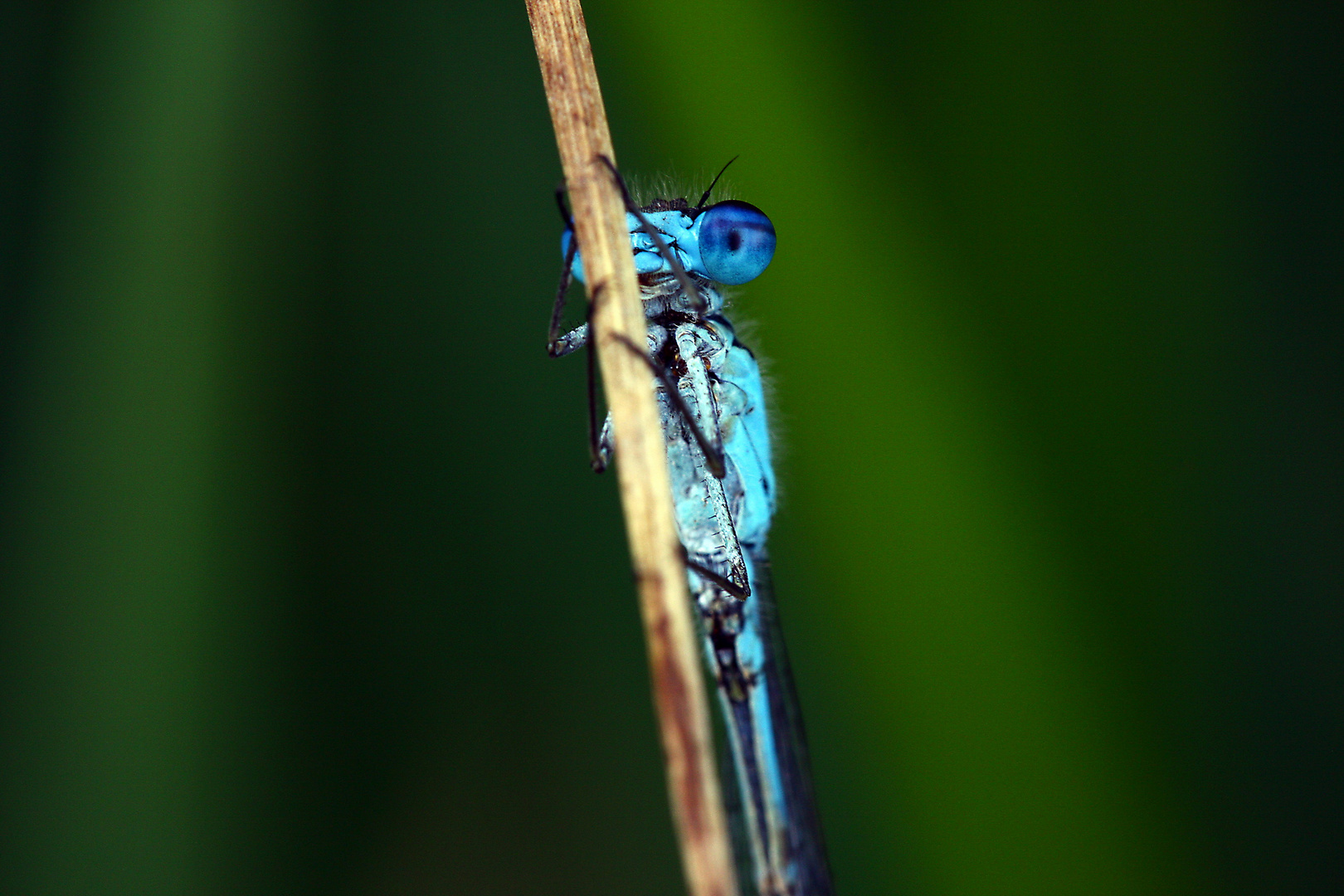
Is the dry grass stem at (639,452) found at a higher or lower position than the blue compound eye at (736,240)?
lower

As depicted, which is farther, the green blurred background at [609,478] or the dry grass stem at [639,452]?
the green blurred background at [609,478]

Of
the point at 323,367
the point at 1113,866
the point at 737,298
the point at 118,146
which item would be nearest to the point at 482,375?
the point at 323,367

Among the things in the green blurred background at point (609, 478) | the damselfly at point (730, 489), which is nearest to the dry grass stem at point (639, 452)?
the damselfly at point (730, 489)

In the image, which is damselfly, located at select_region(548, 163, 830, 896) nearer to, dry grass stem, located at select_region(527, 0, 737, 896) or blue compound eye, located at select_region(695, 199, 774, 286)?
blue compound eye, located at select_region(695, 199, 774, 286)

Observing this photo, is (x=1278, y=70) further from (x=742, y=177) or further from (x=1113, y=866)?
(x=1113, y=866)

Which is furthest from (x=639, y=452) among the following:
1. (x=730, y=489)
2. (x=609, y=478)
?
(x=609, y=478)

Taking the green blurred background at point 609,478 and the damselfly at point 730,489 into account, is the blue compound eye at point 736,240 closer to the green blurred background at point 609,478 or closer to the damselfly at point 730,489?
the damselfly at point 730,489
